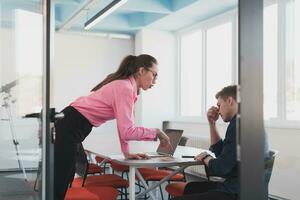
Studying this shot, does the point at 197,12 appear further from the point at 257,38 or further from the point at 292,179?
the point at 257,38

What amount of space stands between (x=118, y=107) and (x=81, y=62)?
5574 mm

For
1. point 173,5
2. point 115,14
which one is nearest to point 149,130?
point 173,5

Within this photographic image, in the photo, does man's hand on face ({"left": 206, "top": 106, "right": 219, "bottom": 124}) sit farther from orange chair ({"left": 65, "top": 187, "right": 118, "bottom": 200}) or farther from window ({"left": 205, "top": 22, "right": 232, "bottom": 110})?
window ({"left": 205, "top": 22, "right": 232, "bottom": 110})

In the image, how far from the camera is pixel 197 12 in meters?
6.50

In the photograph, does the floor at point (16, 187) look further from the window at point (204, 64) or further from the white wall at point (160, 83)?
the white wall at point (160, 83)

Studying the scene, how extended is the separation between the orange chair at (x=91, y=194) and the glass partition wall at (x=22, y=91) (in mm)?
372

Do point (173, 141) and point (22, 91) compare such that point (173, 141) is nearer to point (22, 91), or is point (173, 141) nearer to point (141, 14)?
point (22, 91)

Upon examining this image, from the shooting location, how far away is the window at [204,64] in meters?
6.44

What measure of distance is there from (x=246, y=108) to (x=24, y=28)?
1265 mm

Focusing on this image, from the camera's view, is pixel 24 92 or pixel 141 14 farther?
pixel 141 14

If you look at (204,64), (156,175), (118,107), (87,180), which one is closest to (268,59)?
(118,107)

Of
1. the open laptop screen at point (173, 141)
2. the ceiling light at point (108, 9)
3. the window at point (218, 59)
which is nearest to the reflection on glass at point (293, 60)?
the window at point (218, 59)

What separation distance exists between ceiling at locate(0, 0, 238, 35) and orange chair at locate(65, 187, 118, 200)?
3187 mm

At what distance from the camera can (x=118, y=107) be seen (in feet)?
8.39
